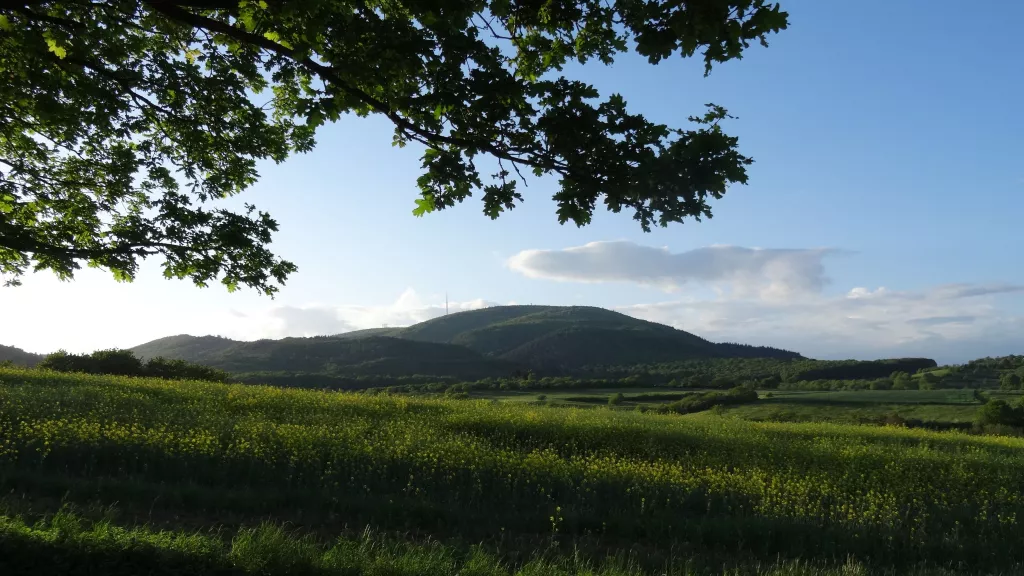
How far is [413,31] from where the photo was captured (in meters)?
6.90

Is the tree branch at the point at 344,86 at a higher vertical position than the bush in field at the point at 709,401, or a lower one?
higher

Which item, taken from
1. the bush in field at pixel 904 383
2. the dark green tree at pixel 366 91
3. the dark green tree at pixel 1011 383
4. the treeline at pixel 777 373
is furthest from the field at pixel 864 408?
the dark green tree at pixel 366 91

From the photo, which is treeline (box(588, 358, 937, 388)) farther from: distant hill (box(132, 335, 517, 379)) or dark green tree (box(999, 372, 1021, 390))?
distant hill (box(132, 335, 517, 379))

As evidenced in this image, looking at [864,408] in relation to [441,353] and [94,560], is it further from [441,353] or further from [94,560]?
[441,353]

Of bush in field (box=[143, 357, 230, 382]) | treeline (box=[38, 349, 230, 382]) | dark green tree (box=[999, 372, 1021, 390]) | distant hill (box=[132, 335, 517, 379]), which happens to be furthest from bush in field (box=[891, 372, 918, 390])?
distant hill (box=[132, 335, 517, 379])

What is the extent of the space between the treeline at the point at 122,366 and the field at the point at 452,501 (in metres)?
24.7

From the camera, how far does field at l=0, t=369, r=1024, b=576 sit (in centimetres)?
653

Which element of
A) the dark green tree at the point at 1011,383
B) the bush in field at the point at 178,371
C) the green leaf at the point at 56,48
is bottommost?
the dark green tree at the point at 1011,383

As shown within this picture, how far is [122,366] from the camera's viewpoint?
4072 cm

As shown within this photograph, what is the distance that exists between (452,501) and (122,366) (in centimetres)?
3936

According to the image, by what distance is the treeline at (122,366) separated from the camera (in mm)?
39469

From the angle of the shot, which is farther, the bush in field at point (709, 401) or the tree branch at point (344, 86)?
the bush in field at point (709, 401)

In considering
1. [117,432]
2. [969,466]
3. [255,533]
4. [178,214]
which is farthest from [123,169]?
[969,466]

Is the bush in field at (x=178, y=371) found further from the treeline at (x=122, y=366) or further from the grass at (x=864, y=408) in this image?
the grass at (x=864, y=408)
